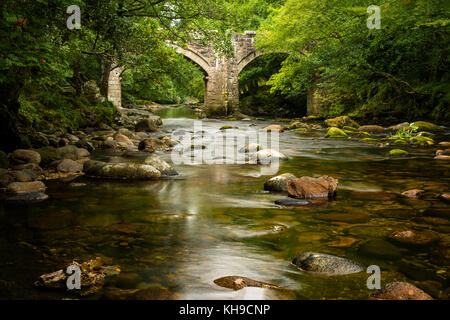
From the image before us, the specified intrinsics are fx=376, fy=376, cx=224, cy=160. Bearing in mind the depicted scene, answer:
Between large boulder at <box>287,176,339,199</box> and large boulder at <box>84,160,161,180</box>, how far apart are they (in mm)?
2181

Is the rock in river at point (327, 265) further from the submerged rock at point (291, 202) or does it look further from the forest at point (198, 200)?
the submerged rock at point (291, 202)

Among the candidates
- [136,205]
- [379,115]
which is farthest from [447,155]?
[379,115]

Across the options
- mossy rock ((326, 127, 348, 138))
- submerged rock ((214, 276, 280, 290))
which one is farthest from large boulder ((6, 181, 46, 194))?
mossy rock ((326, 127, 348, 138))

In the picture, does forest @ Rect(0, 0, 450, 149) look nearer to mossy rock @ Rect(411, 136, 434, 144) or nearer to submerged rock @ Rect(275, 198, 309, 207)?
submerged rock @ Rect(275, 198, 309, 207)

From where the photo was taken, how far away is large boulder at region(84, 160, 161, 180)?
554 centimetres

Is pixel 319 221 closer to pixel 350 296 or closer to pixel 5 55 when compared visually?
pixel 350 296

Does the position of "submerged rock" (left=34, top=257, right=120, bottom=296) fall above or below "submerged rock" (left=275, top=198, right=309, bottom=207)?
below

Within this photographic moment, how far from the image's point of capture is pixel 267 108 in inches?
1064

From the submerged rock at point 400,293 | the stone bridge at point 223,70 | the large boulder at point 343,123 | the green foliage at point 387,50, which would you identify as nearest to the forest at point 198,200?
the submerged rock at point 400,293

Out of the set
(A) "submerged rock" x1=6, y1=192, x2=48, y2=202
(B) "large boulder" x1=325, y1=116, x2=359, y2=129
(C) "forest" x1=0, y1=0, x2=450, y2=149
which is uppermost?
(C) "forest" x1=0, y1=0, x2=450, y2=149

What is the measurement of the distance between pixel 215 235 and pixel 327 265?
1082 mm

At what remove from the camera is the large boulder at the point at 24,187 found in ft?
14.6
